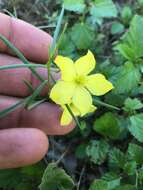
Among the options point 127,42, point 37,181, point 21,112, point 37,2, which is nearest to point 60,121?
point 21,112

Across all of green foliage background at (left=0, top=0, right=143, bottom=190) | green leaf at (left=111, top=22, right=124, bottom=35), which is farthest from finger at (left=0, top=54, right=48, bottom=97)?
green leaf at (left=111, top=22, right=124, bottom=35)

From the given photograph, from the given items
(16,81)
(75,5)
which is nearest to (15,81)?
(16,81)

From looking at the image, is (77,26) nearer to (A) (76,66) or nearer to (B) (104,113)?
(B) (104,113)

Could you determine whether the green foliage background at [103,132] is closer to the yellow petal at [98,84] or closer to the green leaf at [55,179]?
the green leaf at [55,179]

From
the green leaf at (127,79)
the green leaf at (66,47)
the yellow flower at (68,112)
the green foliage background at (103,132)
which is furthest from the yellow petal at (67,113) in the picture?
the green leaf at (66,47)

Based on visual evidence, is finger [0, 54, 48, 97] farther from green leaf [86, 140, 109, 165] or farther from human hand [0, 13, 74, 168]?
green leaf [86, 140, 109, 165]
